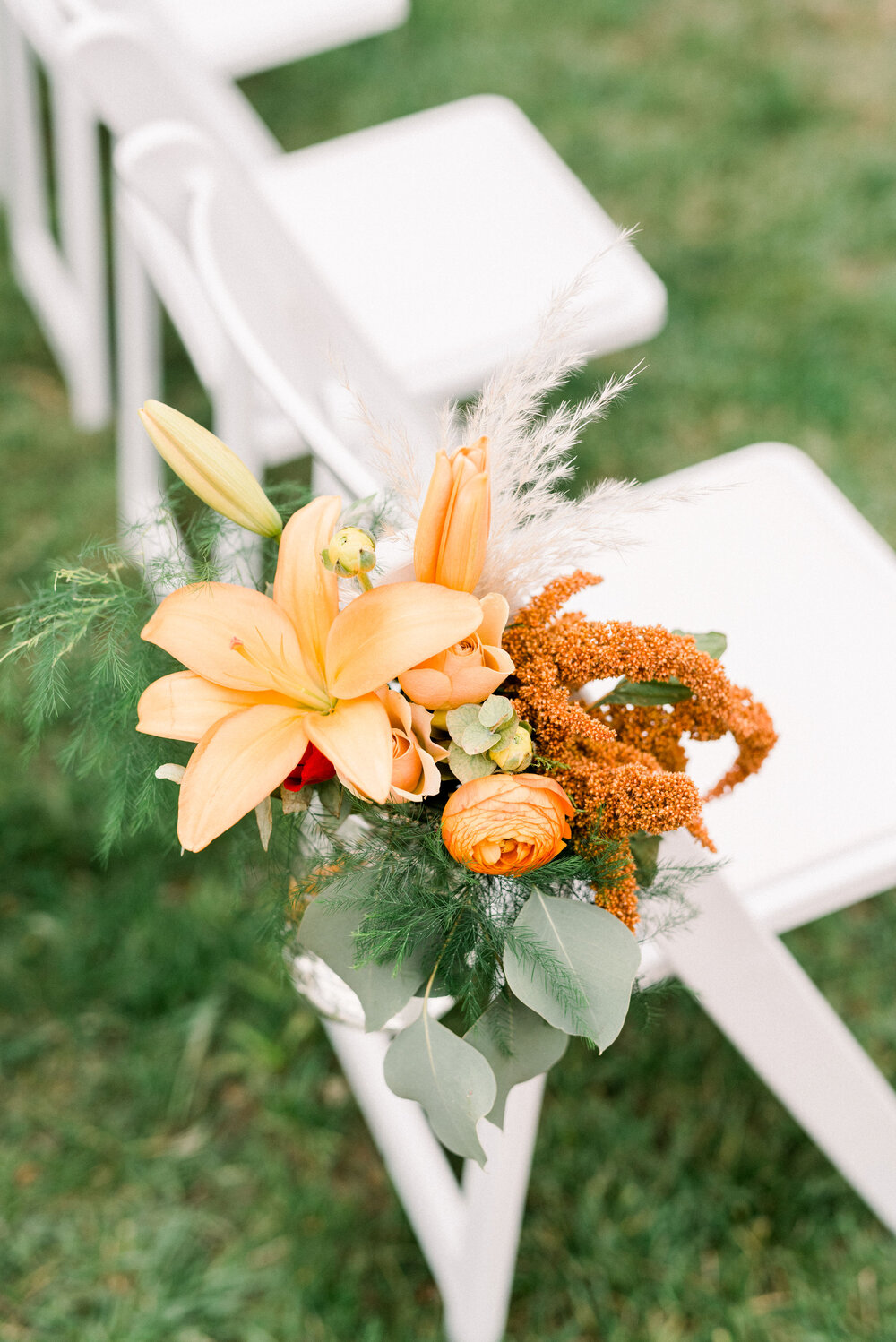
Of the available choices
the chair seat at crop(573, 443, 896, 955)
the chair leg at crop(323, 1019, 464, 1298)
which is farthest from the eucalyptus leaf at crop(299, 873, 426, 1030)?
the chair leg at crop(323, 1019, 464, 1298)

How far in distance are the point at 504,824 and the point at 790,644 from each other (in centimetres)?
81

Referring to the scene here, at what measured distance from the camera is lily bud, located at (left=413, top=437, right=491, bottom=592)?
0.70 m

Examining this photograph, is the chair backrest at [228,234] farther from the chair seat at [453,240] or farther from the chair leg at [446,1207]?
the chair leg at [446,1207]

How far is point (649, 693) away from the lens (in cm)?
88

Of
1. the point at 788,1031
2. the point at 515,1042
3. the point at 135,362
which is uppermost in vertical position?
the point at 515,1042

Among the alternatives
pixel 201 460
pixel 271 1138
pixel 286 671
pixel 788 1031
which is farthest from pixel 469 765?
pixel 271 1138

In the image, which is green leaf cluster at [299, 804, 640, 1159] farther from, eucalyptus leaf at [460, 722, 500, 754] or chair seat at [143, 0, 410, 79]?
chair seat at [143, 0, 410, 79]

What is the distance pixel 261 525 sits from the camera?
2.64 feet

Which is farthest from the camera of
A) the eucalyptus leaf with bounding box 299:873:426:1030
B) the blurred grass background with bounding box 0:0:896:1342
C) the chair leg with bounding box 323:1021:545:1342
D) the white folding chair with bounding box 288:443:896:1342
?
the blurred grass background with bounding box 0:0:896:1342

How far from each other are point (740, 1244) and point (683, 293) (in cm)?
179

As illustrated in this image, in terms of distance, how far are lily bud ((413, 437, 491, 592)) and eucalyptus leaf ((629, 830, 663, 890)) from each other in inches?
8.7

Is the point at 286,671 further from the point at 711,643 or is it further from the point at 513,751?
the point at 711,643

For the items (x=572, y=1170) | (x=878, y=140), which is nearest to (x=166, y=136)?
(x=572, y=1170)

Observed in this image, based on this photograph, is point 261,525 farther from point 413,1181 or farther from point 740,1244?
point 740,1244
